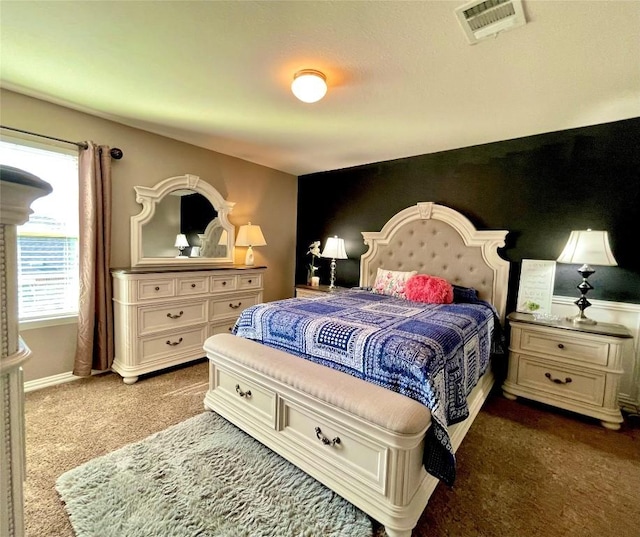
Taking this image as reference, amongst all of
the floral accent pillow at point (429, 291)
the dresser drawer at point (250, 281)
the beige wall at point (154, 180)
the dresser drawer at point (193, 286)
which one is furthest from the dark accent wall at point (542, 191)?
the dresser drawer at point (193, 286)

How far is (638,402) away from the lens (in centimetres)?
238

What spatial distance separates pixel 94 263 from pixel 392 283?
280 cm

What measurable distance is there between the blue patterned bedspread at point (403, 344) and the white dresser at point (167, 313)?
3.22 feet

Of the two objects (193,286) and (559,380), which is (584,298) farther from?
(193,286)

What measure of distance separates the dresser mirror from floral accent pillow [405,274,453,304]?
2203 mm

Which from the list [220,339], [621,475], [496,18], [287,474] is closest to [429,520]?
[287,474]

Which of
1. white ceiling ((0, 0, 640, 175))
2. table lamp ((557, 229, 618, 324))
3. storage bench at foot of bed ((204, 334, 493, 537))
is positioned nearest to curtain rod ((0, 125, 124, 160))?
white ceiling ((0, 0, 640, 175))

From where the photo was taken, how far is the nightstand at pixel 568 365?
2.20 metres

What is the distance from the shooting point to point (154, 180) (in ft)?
10.0

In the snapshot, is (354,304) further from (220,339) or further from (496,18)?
(496,18)

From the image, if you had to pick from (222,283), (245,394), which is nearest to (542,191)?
(245,394)

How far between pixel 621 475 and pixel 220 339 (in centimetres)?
262

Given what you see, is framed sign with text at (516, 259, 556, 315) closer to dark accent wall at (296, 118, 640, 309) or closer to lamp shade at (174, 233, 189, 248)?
dark accent wall at (296, 118, 640, 309)

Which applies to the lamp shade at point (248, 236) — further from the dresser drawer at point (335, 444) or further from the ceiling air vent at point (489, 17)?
the ceiling air vent at point (489, 17)
